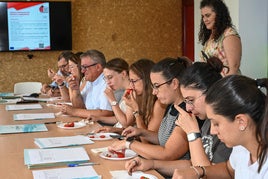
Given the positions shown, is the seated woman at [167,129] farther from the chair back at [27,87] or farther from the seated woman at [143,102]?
the chair back at [27,87]

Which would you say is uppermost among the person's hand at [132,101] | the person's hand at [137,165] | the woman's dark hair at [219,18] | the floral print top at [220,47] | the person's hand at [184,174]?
the woman's dark hair at [219,18]

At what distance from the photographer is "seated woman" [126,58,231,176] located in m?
1.66

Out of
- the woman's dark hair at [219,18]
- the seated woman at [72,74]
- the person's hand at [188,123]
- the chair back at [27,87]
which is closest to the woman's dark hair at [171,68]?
the person's hand at [188,123]

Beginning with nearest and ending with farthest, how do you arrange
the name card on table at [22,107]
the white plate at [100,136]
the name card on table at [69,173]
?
the name card on table at [69,173]
the white plate at [100,136]
the name card on table at [22,107]

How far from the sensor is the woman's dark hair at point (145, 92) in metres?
2.49

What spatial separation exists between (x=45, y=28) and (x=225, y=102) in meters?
4.65

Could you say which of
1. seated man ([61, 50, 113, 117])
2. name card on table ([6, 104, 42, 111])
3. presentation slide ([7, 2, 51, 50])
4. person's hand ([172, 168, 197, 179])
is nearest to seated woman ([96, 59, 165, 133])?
seated man ([61, 50, 113, 117])

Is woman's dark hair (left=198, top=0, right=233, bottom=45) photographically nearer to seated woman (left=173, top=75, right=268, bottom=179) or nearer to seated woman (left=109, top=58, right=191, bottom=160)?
seated woman (left=109, top=58, right=191, bottom=160)

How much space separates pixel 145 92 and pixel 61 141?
649 mm

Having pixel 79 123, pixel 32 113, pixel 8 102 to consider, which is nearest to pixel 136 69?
pixel 79 123

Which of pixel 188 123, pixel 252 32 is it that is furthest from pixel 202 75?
pixel 252 32

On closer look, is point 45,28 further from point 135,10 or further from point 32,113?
point 32,113

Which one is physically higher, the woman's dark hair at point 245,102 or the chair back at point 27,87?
the woman's dark hair at point 245,102

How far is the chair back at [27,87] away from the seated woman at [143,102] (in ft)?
9.28
